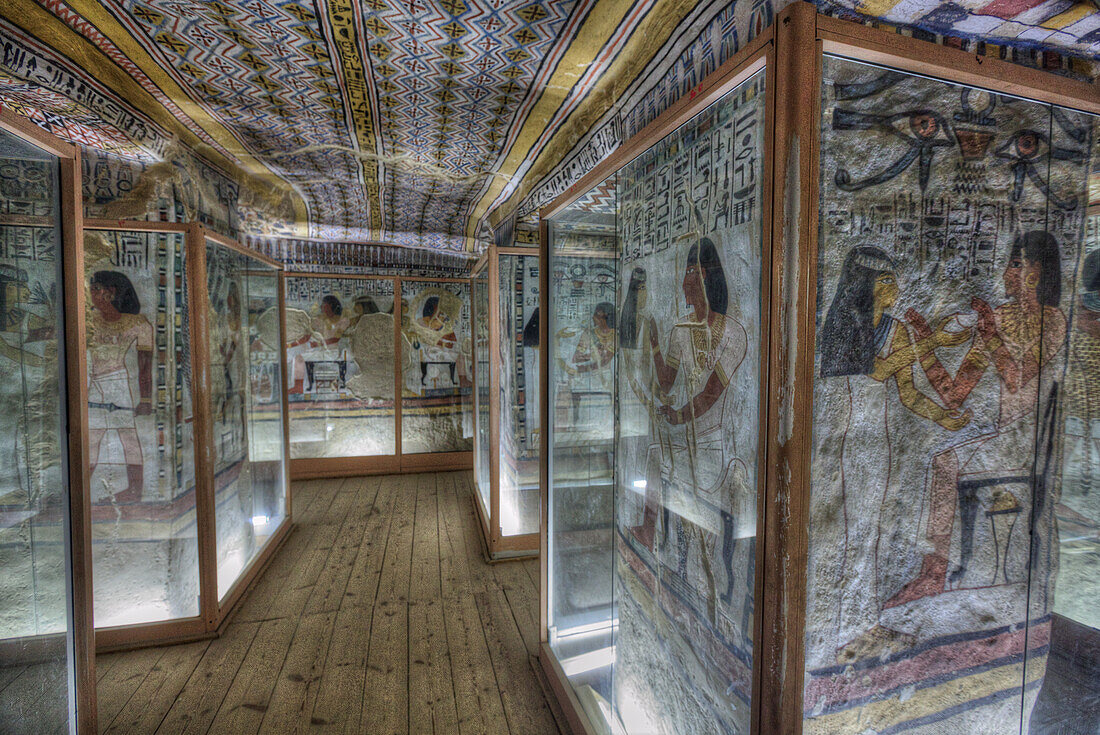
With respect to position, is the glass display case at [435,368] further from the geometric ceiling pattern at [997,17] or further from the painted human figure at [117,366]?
the geometric ceiling pattern at [997,17]

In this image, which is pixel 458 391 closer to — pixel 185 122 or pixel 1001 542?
pixel 185 122

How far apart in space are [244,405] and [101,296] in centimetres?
105

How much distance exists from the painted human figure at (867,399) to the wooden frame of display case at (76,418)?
1.92 m

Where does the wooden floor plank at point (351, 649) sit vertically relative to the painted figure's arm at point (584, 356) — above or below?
below

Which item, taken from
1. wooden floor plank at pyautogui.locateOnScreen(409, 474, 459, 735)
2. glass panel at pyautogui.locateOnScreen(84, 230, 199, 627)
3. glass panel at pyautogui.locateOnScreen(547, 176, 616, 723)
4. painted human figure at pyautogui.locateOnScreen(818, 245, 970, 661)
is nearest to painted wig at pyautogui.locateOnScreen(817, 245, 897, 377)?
painted human figure at pyautogui.locateOnScreen(818, 245, 970, 661)

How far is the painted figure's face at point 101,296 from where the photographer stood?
2.47 m

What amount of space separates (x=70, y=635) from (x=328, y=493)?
3.79 metres

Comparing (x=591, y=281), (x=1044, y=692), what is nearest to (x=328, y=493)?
(x=591, y=281)

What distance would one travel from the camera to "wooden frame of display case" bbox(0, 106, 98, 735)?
1441 mm

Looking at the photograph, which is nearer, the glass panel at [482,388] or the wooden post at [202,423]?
the wooden post at [202,423]

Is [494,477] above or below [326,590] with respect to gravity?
above

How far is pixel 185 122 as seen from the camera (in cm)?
255

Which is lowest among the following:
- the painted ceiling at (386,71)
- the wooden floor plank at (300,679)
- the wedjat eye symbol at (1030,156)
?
the wooden floor plank at (300,679)

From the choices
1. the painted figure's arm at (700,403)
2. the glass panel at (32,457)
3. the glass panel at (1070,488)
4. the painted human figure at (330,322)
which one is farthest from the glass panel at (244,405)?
the glass panel at (1070,488)
